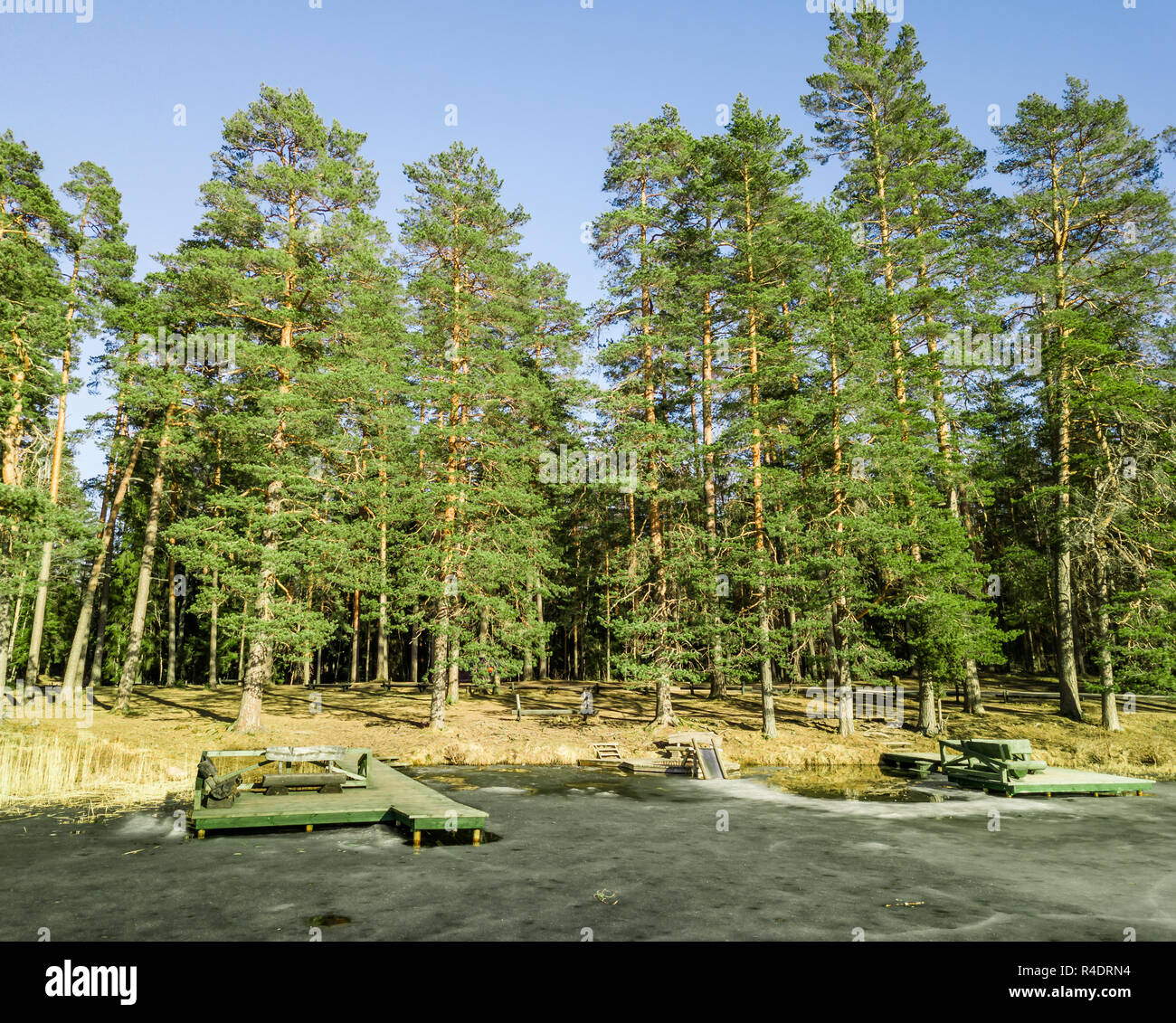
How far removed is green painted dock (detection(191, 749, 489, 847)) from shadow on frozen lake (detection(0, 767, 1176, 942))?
1.06ft

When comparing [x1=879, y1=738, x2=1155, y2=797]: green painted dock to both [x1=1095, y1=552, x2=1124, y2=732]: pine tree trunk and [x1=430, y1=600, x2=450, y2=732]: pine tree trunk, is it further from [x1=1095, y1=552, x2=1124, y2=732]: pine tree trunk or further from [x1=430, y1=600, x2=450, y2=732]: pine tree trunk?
[x1=430, y1=600, x2=450, y2=732]: pine tree trunk

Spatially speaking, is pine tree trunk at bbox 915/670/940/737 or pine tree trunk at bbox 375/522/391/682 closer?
pine tree trunk at bbox 375/522/391/682

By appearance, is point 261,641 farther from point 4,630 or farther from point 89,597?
point 89,597

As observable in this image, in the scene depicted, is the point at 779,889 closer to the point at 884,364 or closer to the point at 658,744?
the point at 658,744

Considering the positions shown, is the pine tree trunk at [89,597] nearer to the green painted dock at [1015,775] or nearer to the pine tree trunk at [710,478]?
the pine tree trunk at [710,478]

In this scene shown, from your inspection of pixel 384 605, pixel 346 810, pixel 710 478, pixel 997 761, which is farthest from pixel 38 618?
pixel 997 761

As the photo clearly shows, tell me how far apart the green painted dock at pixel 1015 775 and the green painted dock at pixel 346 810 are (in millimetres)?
15031

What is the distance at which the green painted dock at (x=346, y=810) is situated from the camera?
12836 mm

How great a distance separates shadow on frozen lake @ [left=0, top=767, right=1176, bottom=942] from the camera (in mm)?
8391

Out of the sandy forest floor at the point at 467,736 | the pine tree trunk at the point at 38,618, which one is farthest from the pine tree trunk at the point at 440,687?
the pine tree trunk at the point at 38,618

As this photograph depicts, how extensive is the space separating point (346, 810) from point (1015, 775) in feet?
59.7

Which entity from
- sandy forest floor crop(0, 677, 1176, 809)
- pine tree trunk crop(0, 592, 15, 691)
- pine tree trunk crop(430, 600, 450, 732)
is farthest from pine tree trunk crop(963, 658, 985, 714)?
pine tree trunk crop(0, 592, 15, 691)

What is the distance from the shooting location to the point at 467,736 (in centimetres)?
2572
